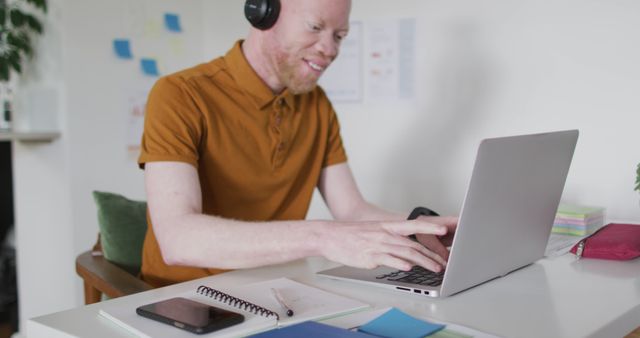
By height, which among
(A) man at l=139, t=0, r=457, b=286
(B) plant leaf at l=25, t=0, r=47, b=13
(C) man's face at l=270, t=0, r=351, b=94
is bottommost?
(A) man at l=139, t=0, r=457, b=286

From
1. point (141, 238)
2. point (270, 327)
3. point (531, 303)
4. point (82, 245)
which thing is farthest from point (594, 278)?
point (82, 245)

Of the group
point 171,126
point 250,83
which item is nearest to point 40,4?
point 250,83

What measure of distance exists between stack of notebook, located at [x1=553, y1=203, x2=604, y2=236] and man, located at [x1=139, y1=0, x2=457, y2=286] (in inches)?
15.8

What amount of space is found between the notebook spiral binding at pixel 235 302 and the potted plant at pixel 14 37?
206 cm

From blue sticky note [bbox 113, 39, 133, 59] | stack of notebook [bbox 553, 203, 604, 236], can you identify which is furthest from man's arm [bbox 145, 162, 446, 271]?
blue sticky note [bbox 113, 39, 133, 59]

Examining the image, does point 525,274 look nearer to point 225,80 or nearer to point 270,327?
point 270,327

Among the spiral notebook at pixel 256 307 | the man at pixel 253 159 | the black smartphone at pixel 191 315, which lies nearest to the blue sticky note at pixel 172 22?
the man at pixel 253 159

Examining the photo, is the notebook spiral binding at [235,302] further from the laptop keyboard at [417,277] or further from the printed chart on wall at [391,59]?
the printed chart on wall at [391,59]

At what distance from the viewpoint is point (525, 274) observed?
1230 mm

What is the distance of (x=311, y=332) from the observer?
33.8 inches

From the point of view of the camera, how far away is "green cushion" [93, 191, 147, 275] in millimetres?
1623

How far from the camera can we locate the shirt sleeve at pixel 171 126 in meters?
1.38

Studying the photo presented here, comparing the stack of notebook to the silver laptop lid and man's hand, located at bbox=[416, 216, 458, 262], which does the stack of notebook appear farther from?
man's hand, located at bbox=[416, 216, 458, 262]

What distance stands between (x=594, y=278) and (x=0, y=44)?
7.98 feet
